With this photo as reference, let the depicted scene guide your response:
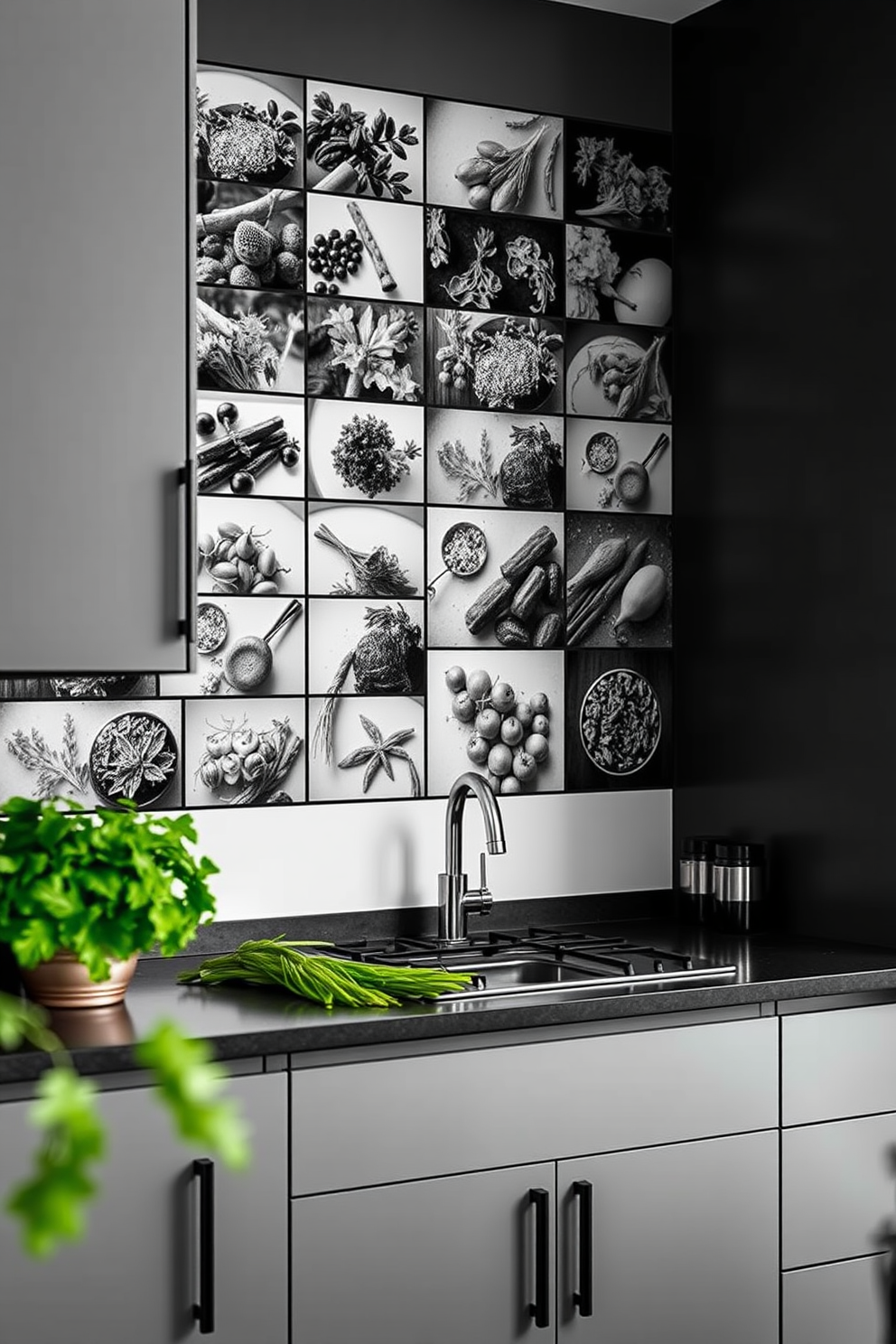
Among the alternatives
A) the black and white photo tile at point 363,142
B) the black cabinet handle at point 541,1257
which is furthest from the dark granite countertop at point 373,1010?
the black and white photo tile at point 363,142

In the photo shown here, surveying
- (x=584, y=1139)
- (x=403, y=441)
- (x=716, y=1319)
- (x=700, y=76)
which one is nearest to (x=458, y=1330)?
(x=584, y=1139)

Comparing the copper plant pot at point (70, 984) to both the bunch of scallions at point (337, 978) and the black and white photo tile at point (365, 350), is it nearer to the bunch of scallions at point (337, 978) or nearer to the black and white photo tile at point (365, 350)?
the bunch of scallions at point (337, 978)

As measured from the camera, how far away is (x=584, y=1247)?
7.66ft

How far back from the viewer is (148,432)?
227 centimetres

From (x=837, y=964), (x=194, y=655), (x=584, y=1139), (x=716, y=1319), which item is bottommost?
(x=716, y=1319)

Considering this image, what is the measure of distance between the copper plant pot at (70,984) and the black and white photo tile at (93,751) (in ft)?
1.47

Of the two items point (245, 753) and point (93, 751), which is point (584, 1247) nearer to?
point (245, 753)

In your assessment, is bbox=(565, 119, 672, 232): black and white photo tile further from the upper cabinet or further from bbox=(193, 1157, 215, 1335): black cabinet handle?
bbox=(193, 1157, 215, 1335): black cabinet handle

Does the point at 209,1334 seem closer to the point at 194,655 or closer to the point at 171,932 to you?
the point at 171,932

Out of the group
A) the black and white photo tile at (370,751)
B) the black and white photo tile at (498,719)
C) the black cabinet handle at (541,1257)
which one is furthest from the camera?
the black and white photo tile at (498,719)

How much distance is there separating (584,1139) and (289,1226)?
0.47 metres

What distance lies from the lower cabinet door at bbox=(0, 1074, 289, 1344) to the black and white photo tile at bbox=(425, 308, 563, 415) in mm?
1437

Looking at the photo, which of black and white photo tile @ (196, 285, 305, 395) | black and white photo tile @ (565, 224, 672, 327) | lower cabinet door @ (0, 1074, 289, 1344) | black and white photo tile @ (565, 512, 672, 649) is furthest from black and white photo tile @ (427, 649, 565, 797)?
lower cabinet door @ (0, 1074, 289, 1344)

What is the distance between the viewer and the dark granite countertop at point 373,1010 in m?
2.05
